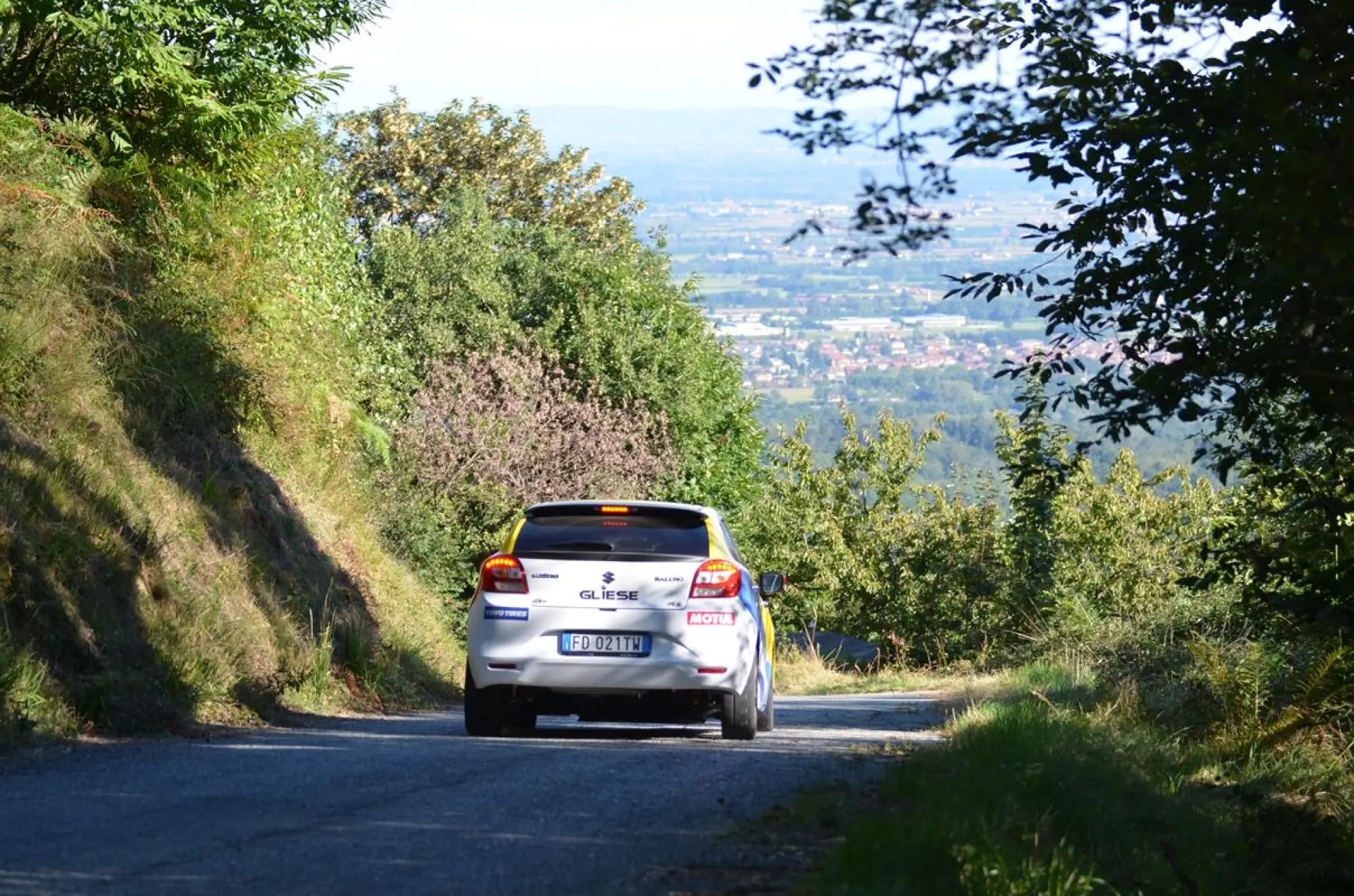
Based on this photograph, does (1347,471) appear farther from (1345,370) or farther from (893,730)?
(893,730)

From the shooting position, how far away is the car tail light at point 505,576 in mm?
12781

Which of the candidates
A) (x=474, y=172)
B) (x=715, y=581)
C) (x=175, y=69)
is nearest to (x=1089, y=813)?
(x=715, y=581)

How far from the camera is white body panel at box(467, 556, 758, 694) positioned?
1266 centimetres

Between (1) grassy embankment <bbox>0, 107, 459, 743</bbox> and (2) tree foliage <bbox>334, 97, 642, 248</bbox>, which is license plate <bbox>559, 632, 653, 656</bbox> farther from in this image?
(2) tree foliage <bbox>334, 97, 642, 248</bbox>

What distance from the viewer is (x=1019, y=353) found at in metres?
12.2

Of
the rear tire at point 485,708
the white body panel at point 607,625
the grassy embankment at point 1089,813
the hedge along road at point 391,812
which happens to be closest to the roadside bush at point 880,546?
the grassy embankment at point 1089,813

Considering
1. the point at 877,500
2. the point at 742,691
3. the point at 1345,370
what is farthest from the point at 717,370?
the point at 1345,370

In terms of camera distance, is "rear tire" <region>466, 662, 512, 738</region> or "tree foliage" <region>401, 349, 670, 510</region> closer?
"rear tire" <region>466, 662, 512, 738</region>

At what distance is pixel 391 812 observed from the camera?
324 inches

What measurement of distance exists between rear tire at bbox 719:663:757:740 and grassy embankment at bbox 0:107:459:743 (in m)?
3.65

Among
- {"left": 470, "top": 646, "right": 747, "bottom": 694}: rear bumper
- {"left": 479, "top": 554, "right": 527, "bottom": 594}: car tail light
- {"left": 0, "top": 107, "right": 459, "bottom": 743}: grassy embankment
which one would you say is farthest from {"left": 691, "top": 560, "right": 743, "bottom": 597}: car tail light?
{"left": 0, "top": 107, "right": 459, "bottom": 743}: grassy embankment

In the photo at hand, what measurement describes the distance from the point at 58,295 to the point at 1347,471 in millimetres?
10046

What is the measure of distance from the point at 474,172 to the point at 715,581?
4793 cm

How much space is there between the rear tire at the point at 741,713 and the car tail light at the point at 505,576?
171cm
